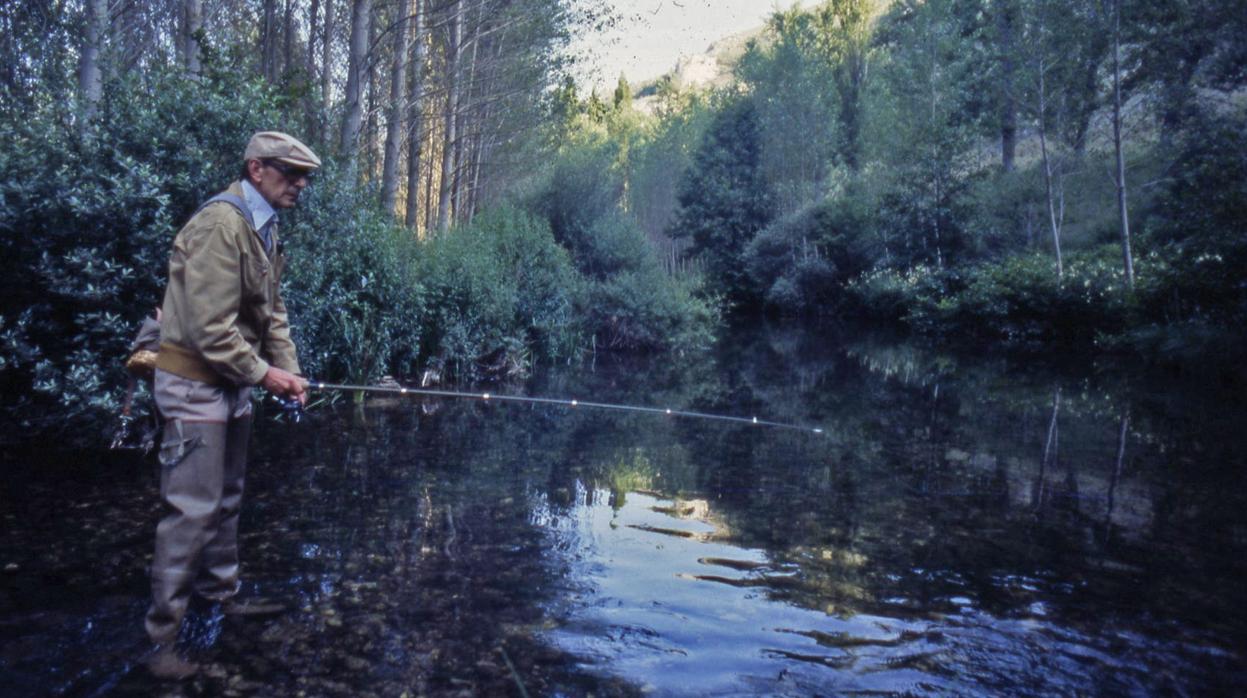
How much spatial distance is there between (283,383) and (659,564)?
2445mm

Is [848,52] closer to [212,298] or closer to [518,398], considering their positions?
[518,398]

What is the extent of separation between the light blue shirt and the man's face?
0.03m

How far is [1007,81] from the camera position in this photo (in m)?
29.7

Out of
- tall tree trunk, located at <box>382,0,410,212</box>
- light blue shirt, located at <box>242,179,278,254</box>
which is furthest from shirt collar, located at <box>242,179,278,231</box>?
tall tree trunk, located at <box>382,0,410,212</box>

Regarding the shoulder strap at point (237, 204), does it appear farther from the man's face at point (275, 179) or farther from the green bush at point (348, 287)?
the green bush at point (348, 287)

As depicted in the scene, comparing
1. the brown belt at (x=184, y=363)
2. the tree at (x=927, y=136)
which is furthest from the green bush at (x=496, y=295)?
the tree at (x=927, y=136)

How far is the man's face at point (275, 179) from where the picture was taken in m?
3.88

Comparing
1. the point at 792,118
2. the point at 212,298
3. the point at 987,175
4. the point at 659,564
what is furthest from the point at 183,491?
the point at 792,118

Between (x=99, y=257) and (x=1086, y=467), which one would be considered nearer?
(x=99, y=257)

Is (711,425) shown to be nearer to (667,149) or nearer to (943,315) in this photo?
(943,315)

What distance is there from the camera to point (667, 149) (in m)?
68.9

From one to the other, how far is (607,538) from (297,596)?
2.02m

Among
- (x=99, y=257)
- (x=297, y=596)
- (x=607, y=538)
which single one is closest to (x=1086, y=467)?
(x=607, y=538)

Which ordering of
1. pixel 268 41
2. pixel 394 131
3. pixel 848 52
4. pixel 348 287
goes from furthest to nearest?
pixel 848 52 → pixel 268 41 → pixel 394 131 → pixel 348 287
